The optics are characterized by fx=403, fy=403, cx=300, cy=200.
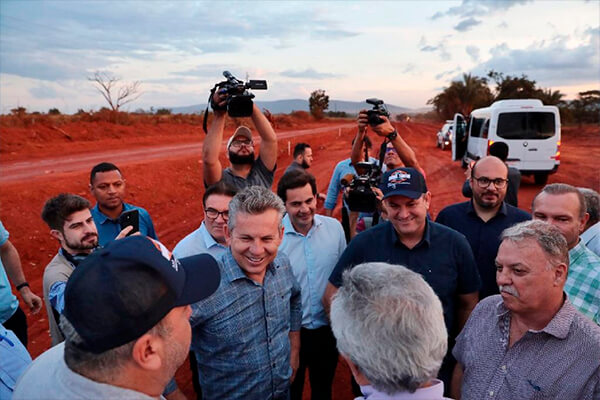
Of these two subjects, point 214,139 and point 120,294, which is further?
point 214,139

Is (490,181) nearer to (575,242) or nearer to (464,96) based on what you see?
(575,242)

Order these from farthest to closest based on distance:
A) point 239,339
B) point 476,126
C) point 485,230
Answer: point 476,126
point 485,230
point 239,339

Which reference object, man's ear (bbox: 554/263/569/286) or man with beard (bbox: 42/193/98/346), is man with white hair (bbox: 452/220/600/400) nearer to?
man's ear (bbox: 554/263/569/286)

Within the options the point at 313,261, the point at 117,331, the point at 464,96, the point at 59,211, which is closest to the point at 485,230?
the point at 313,261

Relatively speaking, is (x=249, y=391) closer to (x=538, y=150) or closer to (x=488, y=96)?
(x=538, y=150)

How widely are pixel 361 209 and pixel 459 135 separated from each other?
16.2 meters

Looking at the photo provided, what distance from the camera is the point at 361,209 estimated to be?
3230 mm

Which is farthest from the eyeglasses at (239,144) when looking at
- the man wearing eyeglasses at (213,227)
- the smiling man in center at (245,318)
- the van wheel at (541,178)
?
the van wheel at (541,178)

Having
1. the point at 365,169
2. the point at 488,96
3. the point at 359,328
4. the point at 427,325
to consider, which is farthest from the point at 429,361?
the point at 488,96

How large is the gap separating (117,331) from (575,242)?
272 cm

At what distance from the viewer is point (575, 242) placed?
2602mm

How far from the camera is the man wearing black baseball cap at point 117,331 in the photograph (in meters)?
1.14

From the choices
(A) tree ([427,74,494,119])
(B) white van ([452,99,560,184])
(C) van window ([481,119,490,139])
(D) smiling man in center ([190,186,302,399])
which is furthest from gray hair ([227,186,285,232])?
(A) tree ([427,74,494,119])

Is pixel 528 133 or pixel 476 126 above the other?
pixel 476 126
